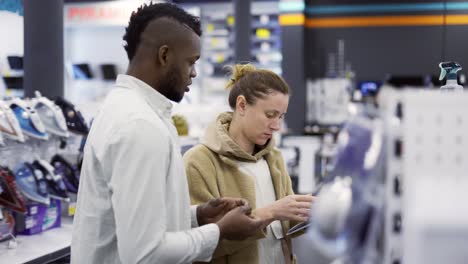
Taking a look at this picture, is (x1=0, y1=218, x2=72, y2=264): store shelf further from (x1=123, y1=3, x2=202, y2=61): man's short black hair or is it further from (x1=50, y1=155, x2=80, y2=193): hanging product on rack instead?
(x1=123, y1=3, x2=202, y2=61): man's short black hair

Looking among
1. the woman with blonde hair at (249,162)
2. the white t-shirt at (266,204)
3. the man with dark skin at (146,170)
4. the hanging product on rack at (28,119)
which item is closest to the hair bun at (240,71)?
the woman with blonde hair at (249,162)

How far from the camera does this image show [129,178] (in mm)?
1621

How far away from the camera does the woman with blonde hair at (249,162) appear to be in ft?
7.45

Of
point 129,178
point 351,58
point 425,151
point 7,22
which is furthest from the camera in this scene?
point 351,58

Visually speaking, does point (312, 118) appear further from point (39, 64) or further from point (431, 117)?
point (431, 117)

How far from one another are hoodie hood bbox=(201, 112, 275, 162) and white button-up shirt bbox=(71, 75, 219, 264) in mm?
515

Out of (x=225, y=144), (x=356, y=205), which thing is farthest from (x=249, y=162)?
(x=356, y=205)

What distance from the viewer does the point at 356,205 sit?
118cm

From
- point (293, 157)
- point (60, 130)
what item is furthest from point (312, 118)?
point (60, 130)

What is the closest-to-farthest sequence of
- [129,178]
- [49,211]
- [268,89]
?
[129,178] < [268,89] < [49,211]

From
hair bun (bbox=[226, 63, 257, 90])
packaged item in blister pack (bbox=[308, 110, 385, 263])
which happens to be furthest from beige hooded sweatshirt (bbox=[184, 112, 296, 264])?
packaged item in blister pack (bbox=[308, 110, 385, 263])

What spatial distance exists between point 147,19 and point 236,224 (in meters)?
0.71

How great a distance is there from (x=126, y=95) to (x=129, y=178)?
0.29 m

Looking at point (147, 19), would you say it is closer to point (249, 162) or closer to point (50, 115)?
point (249, 162)
